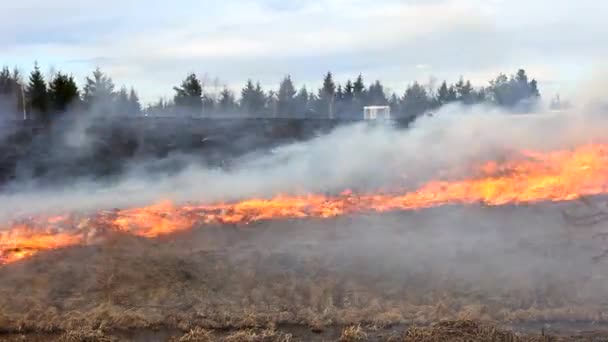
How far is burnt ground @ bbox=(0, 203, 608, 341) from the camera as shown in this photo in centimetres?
1496

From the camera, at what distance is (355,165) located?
21.8m

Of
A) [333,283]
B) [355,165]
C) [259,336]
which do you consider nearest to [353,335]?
[259,336]

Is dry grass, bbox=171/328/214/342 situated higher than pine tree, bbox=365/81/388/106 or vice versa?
pine tree, bbox=365/81/388/106

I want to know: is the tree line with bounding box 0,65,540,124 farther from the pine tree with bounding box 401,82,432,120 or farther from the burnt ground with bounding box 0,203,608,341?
the burnt ground with bounding box 0,203,608,341

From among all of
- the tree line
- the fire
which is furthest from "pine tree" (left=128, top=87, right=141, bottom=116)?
the fire

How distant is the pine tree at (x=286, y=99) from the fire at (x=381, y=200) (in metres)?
47.7

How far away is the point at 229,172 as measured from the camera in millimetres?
22250

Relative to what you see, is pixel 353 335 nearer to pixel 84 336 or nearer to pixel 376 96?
pixel 84 336

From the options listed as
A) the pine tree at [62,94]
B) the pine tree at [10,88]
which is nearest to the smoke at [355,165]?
the pine tree at [62,94]

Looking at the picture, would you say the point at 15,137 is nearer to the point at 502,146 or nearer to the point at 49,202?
the point at 49,202

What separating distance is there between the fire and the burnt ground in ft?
1.28

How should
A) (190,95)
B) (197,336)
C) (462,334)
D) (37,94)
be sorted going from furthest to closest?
(190,95) < (37,94) < (197,336) < (462,334)

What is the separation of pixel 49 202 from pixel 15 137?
6.97m

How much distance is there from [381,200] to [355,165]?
6.40ft
